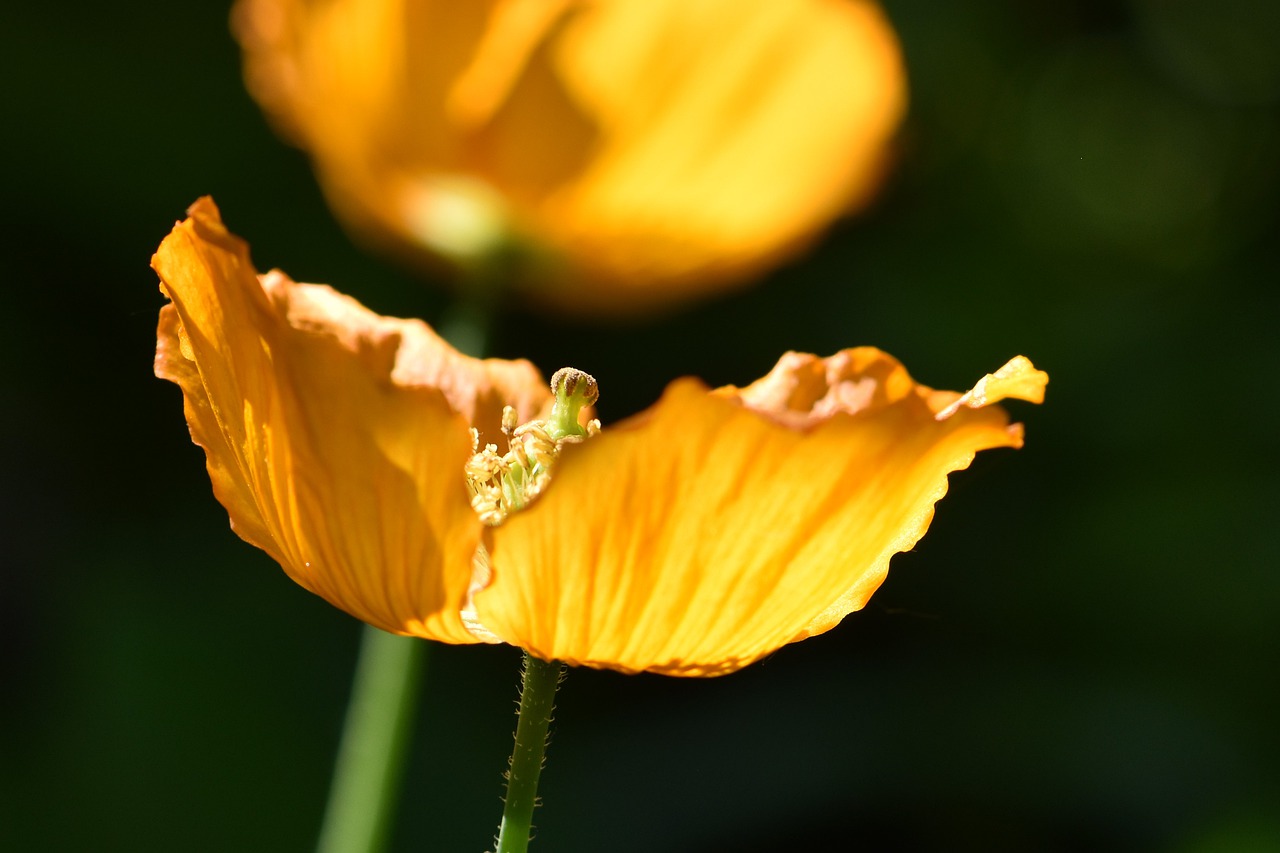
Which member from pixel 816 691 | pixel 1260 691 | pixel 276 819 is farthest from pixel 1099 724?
pixel 276 819

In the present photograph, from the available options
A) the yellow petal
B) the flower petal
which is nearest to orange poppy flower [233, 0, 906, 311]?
the flower petal

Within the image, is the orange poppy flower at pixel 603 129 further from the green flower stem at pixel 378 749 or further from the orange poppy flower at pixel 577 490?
the orange poppy flower at pixel 577 490

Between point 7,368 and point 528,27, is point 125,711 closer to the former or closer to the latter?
point 7,368

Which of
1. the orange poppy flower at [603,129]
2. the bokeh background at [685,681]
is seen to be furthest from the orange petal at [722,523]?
the bokeh background at [685,681]

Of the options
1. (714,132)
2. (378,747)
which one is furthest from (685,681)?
(378,747)

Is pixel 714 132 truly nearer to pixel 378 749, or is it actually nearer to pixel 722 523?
pixel 378 749
